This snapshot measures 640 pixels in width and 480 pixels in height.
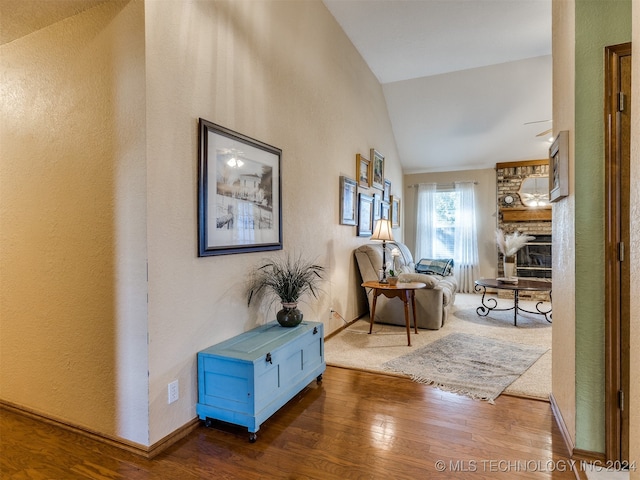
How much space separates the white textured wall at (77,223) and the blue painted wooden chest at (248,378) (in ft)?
1.22

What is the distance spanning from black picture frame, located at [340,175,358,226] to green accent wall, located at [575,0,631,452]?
2.65m

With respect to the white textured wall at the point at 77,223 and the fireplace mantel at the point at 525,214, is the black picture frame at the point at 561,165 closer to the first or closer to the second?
the white textured wall at the point at 77,223

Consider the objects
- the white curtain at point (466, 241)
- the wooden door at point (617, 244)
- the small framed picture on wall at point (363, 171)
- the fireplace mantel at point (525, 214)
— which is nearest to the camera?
the wooden door at point (617, 244)

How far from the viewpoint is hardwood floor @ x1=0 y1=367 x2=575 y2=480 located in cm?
175

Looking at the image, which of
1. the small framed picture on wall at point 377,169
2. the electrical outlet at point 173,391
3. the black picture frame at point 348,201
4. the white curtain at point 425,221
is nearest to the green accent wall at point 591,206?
the electrical outlet at point 173,391

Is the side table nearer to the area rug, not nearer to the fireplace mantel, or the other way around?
the area rug

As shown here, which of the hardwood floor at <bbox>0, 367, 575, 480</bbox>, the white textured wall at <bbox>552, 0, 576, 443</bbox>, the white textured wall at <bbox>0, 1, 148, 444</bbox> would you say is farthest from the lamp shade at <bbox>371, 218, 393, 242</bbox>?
the white textured wall at <bbox>0, 1, 148, 444</bbox>

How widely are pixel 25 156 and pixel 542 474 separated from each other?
3.39 m

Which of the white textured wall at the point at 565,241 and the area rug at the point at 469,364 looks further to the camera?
the area rug at the point at 469,364

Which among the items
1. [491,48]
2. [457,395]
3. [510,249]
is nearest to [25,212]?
[457,395]

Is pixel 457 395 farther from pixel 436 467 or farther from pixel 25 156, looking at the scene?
pixel 25 156

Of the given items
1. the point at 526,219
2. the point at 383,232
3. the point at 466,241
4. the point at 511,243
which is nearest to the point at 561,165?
the point at 383,232

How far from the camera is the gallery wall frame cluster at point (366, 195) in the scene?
14.5 feet

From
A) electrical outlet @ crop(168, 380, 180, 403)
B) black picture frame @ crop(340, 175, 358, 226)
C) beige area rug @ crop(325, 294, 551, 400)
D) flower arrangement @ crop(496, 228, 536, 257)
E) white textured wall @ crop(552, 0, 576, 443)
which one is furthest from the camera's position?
flower arrangement @ crop(496, 228, 536, 257)
